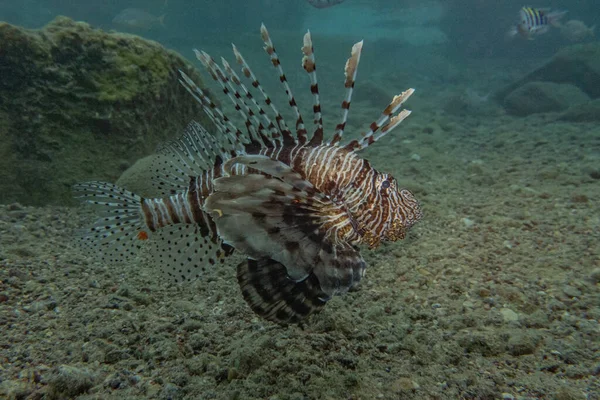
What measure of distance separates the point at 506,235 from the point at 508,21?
28.6 meters

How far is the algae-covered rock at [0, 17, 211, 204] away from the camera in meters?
5.10

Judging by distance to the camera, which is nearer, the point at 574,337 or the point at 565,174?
the point at 574,337

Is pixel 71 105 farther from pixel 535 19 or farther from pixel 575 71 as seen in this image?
pixel 575 71

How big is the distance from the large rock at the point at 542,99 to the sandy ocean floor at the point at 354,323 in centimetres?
988

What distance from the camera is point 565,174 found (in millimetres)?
5949

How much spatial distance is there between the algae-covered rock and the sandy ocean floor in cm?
71

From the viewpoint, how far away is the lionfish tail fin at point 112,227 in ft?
10.3

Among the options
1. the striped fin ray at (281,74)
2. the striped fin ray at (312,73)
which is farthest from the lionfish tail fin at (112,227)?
the striped fin ray at (312,73)

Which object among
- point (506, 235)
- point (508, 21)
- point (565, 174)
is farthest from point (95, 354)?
point (508, 21)

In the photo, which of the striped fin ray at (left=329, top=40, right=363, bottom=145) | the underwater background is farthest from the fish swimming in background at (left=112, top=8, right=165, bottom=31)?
the striped fin ray at (left=329, top=40, right=363, bottom=145)

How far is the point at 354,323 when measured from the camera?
9.26 feet

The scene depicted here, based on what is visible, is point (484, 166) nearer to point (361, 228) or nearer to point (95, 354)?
point (361, 228)

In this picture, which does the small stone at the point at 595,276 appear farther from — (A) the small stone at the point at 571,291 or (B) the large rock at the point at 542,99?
(B) the large rock at the point at 542,99

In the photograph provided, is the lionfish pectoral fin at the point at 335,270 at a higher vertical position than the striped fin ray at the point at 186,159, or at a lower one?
lower
